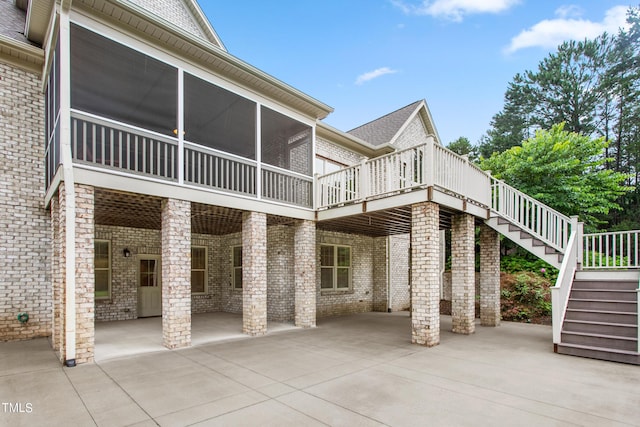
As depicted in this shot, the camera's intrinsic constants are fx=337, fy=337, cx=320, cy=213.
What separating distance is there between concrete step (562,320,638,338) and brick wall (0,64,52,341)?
36.7ft

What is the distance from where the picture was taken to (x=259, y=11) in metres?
25.5

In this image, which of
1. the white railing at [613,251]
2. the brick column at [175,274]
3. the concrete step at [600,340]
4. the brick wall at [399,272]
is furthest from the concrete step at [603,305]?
the brick column at [175,274]

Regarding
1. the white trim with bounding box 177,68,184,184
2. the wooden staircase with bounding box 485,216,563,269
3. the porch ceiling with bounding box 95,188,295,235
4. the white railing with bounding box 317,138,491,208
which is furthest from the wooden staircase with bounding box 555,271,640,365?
the white trim with bounding box 177,68,184,184

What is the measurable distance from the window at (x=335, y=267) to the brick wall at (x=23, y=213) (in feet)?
24.8

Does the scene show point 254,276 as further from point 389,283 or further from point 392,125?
point 392,125

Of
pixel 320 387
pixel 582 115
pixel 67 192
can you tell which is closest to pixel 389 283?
pixel 320 387

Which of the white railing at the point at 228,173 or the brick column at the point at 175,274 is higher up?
the white railing at the point at 228,173

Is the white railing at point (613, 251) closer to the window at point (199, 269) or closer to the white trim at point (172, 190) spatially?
the white trim at point (172, 190)

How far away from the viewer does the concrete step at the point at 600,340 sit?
5965 mm

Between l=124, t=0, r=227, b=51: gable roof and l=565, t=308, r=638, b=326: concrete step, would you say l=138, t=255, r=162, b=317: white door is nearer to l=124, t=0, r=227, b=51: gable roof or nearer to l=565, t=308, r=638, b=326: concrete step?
l=124, t=0, r=227, b=51: gable roof

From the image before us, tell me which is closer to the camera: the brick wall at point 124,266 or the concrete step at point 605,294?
the concrete step at point 605,294

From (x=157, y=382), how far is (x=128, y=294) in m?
6.60

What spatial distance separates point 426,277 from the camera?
7.00 meters

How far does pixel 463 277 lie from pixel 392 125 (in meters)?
9.45
